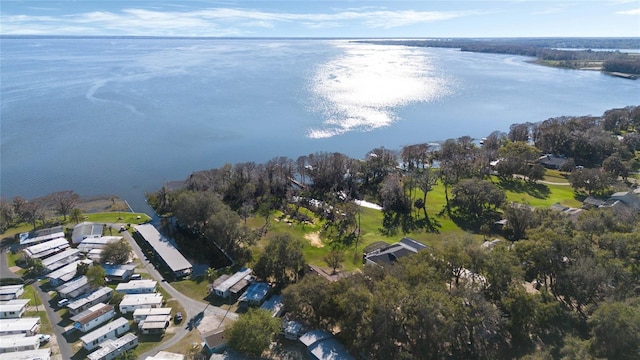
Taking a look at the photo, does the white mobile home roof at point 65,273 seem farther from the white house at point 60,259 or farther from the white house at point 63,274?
the white house at point 60,259

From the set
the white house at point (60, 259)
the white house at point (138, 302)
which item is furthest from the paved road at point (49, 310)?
the white house at point (138, 302)

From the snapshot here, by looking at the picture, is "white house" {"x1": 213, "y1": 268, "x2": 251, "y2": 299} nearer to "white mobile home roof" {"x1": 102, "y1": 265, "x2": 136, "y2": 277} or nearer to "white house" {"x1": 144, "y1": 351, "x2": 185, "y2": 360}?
"white house" {"x1": 144, "y1": 351, "x2": 185, "y2": 360}

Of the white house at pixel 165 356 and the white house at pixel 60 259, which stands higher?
the white house at pixel 165 356

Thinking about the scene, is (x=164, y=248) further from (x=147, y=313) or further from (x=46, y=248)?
(x=46, y=248)

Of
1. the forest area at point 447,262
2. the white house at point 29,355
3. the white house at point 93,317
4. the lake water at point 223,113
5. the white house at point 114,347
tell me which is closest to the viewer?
the forest area at point 447,262

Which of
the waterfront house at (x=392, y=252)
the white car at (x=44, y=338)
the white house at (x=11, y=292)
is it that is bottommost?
the white car at (x=44, y=338)

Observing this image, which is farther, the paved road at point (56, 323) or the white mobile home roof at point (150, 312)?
the white mobile home roof at point (150, 312)
